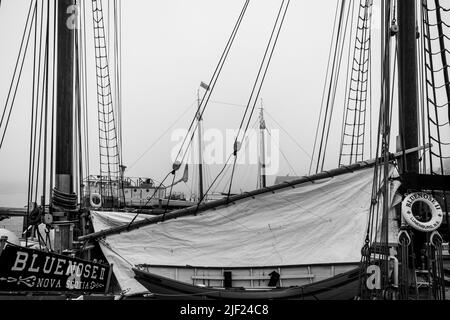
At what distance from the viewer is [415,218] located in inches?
189

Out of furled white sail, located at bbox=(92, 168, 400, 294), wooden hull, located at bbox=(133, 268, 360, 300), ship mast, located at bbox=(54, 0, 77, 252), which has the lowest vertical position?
wooden hull, located at bbox=(133, 268, 360, 300)

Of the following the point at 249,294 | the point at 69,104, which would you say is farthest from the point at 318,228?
the point at 69,104

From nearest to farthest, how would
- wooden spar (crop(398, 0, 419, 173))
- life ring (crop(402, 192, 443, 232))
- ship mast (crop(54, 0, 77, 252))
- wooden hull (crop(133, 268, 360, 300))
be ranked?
life ring (crop(402, 192, 443, 232)) → wooden hull (crop(133, 268, 360, 300)) → wooden spar (crop(398, 0, 419, 173)) → ship mast (crop(54, 0, 77, 252))

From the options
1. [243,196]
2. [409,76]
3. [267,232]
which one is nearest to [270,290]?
[267,232]

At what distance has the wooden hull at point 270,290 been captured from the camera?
248 inches

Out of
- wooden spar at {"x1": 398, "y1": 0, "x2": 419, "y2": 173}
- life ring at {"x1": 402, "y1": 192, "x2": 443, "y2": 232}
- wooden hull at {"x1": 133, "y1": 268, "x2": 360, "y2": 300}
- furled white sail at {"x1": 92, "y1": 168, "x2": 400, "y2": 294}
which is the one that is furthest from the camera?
furled white sail at {"x1": 92, "y1": 168, "x2": 400, "y2": 294}

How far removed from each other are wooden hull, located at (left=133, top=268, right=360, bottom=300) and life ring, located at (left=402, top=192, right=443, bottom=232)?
1851mm

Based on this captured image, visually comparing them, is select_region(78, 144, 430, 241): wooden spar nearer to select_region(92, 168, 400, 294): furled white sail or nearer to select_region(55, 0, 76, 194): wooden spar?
select_region(92, 168, 400, 294): furled white sail

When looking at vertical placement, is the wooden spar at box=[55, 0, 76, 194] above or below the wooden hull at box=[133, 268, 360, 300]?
above

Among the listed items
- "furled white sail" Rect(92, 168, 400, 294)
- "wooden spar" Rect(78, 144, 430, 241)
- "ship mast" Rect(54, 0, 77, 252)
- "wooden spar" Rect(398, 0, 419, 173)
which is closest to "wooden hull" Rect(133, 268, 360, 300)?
"furled white sail" Rect(92, 168, 400, 294)

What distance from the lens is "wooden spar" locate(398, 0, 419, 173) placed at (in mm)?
6535

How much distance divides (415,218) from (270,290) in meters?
2.89

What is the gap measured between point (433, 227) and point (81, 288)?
4822mm

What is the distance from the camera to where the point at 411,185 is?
514 cm
